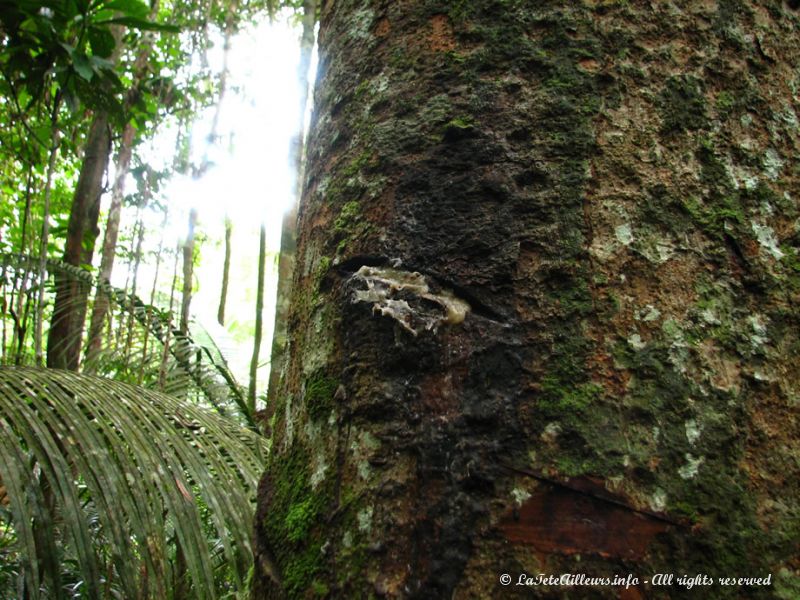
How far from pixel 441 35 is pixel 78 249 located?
3589 millimetres

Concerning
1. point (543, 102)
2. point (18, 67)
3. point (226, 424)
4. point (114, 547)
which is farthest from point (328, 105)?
point (18, 67)

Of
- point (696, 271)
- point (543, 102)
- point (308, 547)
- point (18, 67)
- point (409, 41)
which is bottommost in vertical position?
point (308, 547)

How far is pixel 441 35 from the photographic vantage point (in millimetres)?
875

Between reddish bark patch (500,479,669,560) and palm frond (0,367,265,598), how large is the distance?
87cm

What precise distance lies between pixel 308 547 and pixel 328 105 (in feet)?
2.22

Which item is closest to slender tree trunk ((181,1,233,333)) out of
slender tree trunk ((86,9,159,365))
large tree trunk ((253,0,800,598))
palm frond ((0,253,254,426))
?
palm frond ((0,253,254,426))

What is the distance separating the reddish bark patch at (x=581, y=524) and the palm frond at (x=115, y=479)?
0.87 metres

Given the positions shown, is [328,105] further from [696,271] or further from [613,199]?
[696,271]

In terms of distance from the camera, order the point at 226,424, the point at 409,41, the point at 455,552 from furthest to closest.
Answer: the point at 226,424 → the point at 409,41 → the point at 455,552

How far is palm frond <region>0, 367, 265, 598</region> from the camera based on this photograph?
→ 1.18 m

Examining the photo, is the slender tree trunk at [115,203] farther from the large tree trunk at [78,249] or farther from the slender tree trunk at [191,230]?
the slender tree trunk at [191,230]

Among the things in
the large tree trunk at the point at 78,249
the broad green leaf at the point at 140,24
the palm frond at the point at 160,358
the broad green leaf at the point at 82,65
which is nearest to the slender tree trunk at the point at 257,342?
the palm frond at the point at 160,358

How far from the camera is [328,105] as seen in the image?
98 centimetres

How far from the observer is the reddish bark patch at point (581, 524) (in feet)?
1.99
